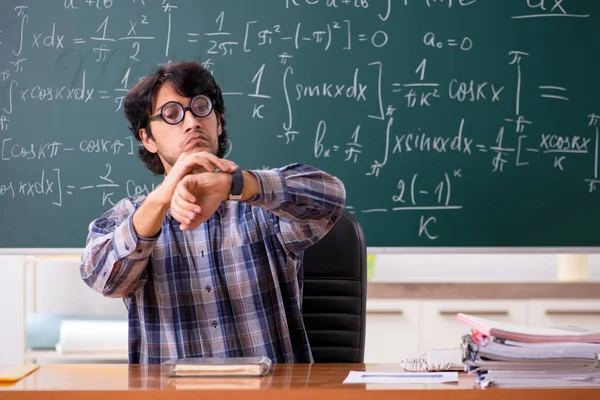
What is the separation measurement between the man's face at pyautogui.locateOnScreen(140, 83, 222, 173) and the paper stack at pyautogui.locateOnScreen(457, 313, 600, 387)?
35.4 inches

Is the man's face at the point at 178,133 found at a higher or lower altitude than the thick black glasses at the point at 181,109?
lower

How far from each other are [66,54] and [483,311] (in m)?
1.87

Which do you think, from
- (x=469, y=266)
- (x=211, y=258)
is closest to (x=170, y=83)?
(x=211, y=258)

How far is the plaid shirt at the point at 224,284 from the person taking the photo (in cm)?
170

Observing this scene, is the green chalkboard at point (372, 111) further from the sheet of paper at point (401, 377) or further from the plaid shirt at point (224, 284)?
the sheet of paper at point (401, 377)

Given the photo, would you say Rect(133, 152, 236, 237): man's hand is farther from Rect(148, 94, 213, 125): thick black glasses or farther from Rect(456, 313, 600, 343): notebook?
Rect(456, 313, 600, 343): notebook

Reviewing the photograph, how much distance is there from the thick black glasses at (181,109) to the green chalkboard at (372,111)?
95cm

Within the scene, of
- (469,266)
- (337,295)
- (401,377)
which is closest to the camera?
(401,377)

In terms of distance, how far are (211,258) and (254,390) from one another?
2.18 feet

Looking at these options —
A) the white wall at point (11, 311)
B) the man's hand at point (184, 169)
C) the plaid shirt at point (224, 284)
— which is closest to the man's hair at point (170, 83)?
the plaid shirt at point (224, 284)

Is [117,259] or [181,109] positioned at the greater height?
[181,109]

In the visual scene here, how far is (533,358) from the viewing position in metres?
1.20

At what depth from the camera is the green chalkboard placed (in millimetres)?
2861

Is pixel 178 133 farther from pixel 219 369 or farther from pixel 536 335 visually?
pixel 536 335
